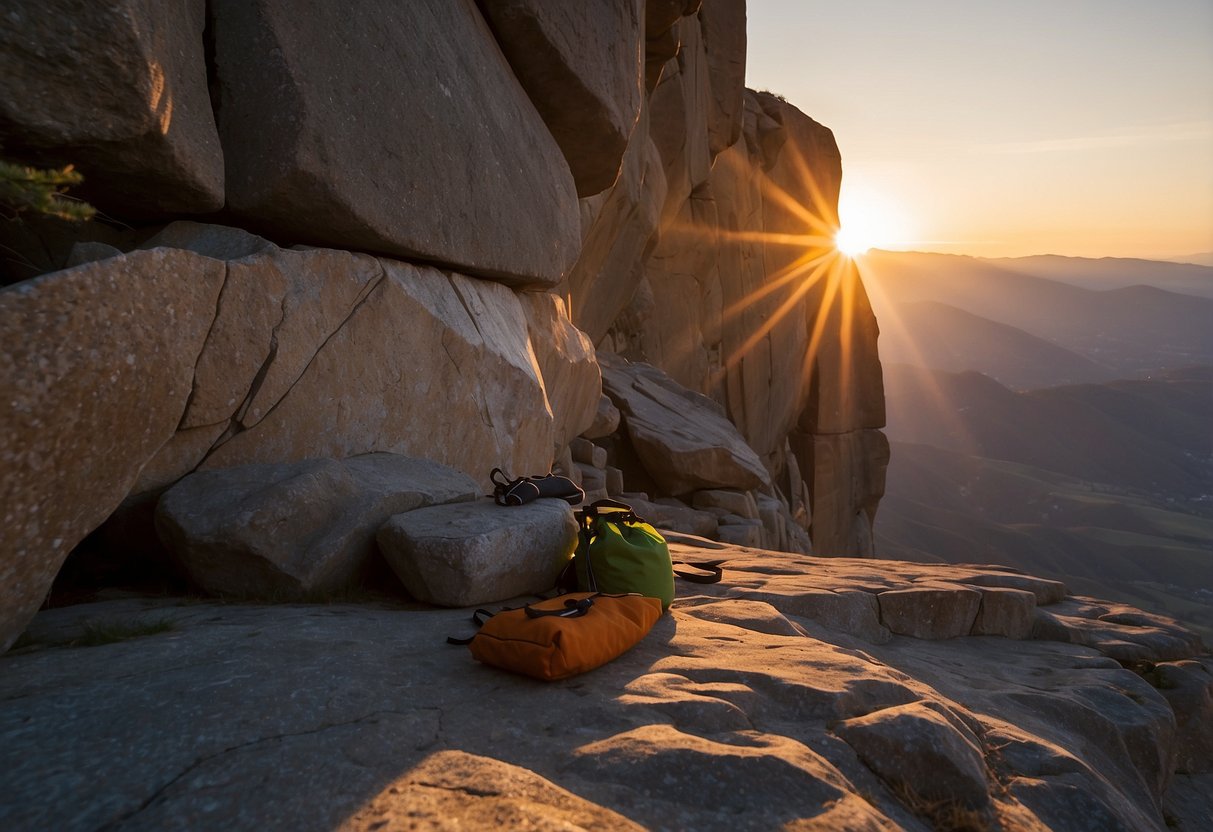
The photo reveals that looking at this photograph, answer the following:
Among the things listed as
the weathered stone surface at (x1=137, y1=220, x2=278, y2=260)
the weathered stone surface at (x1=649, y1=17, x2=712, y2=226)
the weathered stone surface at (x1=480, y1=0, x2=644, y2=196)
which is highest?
the weathered stone surface at (x1=649, y1=17, x2=712, y2=226)

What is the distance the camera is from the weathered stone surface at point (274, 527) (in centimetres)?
510

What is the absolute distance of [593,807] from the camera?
2705 mm

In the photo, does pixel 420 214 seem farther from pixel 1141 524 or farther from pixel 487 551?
pixel 1141 524

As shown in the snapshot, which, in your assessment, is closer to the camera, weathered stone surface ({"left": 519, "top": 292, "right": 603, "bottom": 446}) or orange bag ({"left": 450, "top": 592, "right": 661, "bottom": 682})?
orange bag ({"left": 450, "top": 592, "right": 661, "bottom": 682})

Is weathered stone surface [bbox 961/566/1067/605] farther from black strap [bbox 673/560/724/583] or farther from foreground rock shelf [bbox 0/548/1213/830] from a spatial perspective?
black strap [bbox 673/560/724/583]

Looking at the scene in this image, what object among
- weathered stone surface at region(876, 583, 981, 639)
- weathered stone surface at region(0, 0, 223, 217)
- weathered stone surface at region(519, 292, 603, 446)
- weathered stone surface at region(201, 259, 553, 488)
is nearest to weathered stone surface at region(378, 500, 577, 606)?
weathered stone surface at region(201, 259, 553, 488)

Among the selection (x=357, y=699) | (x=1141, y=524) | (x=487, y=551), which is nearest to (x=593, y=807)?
(x=357, y=699)

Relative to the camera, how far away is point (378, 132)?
703cm

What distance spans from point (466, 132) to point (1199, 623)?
94449mm

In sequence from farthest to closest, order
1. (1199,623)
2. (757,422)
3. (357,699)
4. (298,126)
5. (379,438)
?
(1199,623)
(757,422)
(379,438)
(298,126)
(357,699)

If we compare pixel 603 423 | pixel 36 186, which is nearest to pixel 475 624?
pixel 36 186

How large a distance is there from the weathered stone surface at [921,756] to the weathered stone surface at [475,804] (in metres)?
1.47

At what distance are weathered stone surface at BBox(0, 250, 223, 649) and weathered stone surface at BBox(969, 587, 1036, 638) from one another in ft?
27.8

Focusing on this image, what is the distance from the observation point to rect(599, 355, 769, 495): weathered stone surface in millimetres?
18438
